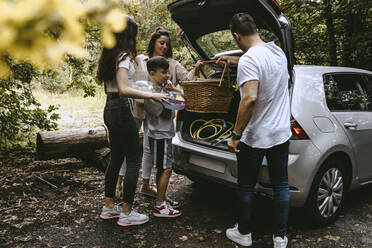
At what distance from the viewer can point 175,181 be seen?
4.55 metres

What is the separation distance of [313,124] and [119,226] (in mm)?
2118

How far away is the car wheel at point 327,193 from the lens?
2.86 m

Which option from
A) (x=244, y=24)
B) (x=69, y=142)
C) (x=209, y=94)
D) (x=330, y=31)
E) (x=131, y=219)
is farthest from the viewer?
(x=330, y=31)

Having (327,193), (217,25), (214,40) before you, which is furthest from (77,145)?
(327,193)

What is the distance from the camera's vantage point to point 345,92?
3.39m

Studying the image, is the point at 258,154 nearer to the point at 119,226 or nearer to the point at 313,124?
the point at 313,124

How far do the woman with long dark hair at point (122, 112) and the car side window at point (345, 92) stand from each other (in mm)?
1716

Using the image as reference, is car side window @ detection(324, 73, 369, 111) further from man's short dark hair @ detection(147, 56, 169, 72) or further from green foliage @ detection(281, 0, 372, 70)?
green foliage @ detection(281, 0, 372, 70)

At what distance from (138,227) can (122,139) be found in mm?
917

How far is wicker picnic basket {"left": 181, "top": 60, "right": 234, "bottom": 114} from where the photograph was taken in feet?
9.21

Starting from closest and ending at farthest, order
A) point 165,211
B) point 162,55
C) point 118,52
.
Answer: point 118,52, point 165,211, point 162,55

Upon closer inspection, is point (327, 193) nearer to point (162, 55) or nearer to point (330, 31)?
point (162, 55)

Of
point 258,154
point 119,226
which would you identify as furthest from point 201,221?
point 258,154

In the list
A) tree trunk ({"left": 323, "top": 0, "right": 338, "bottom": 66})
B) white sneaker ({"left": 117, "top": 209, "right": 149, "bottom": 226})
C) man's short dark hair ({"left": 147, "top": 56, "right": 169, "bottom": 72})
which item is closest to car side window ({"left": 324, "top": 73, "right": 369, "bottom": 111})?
man's short dark hair ({"left": 147, "top": 56, "right": 169, "bottom": 72})
